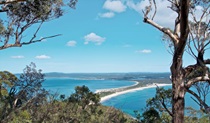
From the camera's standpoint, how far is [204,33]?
614 centimetres

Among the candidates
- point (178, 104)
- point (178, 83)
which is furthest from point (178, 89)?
point (178, 104)

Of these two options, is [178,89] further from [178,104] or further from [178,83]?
[178,104]

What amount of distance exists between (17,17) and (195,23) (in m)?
5.09

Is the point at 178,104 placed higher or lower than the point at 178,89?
lower

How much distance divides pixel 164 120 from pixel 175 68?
904 centimetres

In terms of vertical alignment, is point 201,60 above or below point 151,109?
above

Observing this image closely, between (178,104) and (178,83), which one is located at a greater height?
(178,83)

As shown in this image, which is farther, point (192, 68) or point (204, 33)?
point (204, 33)

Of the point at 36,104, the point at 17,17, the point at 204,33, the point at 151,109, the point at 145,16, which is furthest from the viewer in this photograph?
the point at 151,109

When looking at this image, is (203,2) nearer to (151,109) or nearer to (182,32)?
(182,32)

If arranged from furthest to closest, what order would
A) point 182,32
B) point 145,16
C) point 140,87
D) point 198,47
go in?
1. point 140,87
2. point 198,47
3. point 145,16
4. point 182,32

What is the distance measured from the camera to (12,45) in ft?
22.0

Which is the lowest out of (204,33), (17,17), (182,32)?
(182,32)

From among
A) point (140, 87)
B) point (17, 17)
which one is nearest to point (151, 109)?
point (17, 17)
